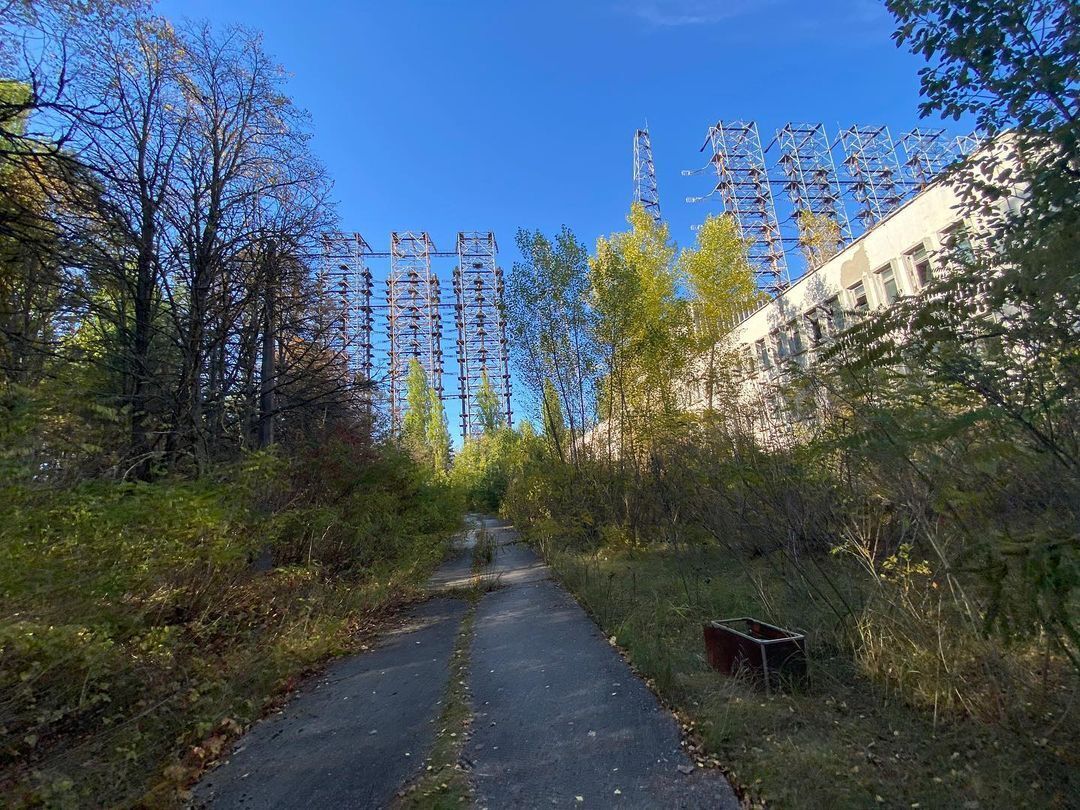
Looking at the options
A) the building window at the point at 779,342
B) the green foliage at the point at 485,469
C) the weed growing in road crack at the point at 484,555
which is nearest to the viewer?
the weed growing in road crack at the point at 484,555

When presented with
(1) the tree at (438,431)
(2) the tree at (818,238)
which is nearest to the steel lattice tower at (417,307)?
(1) the tree at (438,431)

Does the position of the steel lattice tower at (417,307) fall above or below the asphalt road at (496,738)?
above

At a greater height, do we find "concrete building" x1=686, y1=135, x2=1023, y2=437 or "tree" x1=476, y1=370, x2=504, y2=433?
"tree" x1=476, y1=370, x2=504, y2=433

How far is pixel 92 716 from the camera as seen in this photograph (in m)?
4.18

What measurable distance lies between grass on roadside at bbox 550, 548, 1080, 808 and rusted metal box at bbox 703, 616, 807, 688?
0.39 feet

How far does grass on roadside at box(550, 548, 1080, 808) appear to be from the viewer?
267cm

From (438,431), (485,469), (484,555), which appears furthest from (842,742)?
(438,431)

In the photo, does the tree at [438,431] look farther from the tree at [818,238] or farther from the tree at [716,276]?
the tree at [818,238]

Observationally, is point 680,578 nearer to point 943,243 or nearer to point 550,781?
point 550,781

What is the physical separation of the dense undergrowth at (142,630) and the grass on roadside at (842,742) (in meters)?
3.51

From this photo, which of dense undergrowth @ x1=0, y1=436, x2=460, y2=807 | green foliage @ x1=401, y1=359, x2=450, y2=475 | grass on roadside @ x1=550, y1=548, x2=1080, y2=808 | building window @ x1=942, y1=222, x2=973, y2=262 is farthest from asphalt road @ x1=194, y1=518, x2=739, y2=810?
green foliage @ x1=401, y1=359, x2=450, y2=475

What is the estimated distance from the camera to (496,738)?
13.4 feet

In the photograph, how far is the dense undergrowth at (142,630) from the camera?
3445 millimetres

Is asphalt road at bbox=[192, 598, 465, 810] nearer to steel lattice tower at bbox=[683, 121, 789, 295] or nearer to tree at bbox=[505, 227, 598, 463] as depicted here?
tree at bbox=[505, 227, 598, 463]
